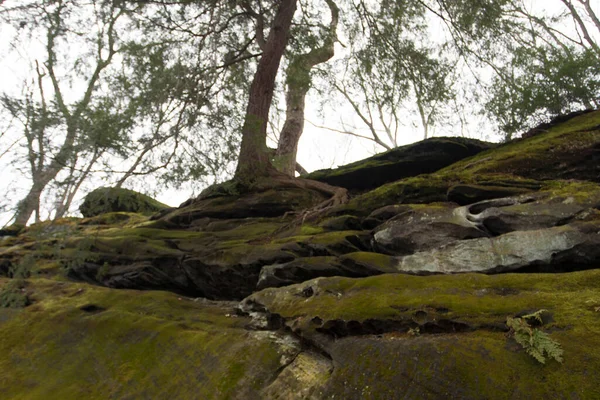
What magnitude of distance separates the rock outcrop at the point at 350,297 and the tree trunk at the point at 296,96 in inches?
133

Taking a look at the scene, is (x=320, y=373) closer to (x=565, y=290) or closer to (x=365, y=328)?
A: (x=365, y=328)

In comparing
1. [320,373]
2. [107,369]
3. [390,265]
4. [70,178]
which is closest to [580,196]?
[390,265]

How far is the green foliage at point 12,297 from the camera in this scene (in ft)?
17.5

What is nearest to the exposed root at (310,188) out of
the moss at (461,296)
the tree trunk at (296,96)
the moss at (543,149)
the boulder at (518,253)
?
the tree trunk at (296,96)

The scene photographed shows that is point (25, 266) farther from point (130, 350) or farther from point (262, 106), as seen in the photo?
point (262, 106)

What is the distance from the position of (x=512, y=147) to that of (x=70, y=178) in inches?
292

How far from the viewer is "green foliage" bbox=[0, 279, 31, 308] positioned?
5.34 meters

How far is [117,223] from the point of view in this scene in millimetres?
9797

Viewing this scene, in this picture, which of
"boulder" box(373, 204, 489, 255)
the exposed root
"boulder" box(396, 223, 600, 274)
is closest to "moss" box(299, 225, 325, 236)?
the exposed root

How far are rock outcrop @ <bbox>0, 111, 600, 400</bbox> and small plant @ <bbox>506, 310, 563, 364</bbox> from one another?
3 centimetres

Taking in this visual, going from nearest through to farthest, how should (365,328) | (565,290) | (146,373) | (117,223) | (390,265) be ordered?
(565,290) → (365,328) → (146,373) → (390,265) → (117,223)

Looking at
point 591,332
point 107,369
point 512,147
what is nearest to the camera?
point 591,332

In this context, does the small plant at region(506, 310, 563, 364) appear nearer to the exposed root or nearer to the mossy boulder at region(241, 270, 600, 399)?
the mossy boulder at region(241, 270, 600, 399)

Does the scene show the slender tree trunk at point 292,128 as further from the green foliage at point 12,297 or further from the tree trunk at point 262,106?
the green foliage at point 12,297
